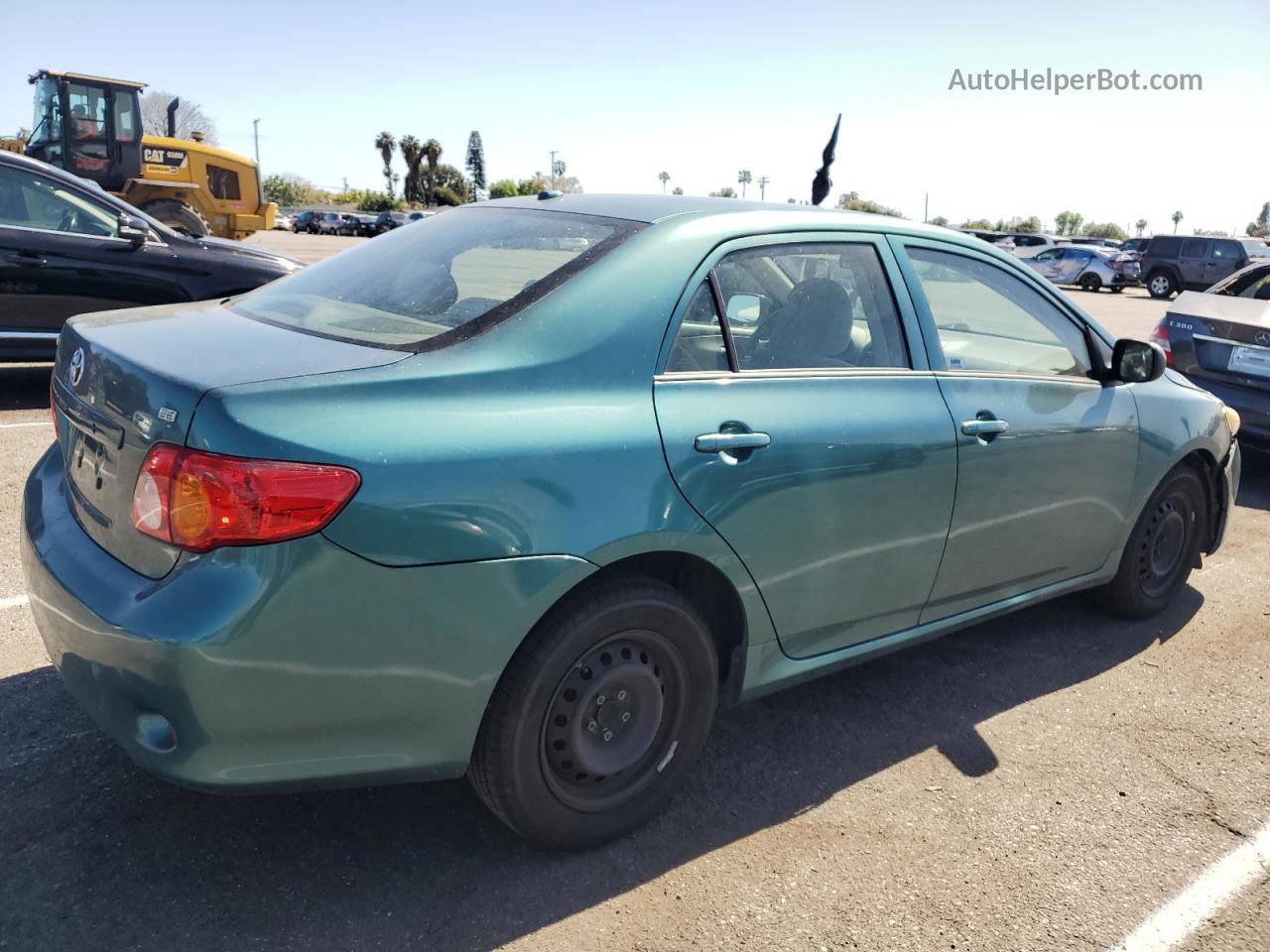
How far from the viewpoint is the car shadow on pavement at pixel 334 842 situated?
2305mm

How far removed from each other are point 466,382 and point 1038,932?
6.16ft

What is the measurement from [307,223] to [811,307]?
6413cm

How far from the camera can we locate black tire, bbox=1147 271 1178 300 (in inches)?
1177

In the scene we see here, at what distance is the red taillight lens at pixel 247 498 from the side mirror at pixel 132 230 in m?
6.01

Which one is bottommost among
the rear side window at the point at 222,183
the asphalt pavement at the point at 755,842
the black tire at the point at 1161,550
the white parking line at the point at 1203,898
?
the white parking line at the point at 1203,898

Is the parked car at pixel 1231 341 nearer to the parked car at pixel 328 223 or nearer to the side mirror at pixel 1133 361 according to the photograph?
the side mirror at pixel 1133 361

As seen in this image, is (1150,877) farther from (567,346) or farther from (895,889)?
(567,346)

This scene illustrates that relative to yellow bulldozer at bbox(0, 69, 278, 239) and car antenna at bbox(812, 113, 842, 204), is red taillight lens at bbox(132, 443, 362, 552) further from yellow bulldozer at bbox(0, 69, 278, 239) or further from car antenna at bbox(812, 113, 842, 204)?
yellow bulldozer at bbox(0, 69, 278, 239)

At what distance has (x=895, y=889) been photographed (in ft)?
8.54

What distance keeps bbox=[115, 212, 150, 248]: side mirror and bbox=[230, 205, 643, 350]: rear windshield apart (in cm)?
476

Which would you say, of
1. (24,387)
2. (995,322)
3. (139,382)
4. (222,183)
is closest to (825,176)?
(995,322)

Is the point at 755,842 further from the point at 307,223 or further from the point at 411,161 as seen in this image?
the point at 411,161

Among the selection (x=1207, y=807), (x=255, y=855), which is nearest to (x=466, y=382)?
(x=255, y=855)

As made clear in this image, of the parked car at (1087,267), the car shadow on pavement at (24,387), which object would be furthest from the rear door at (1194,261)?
the car shadow on pavement at (24,387)
